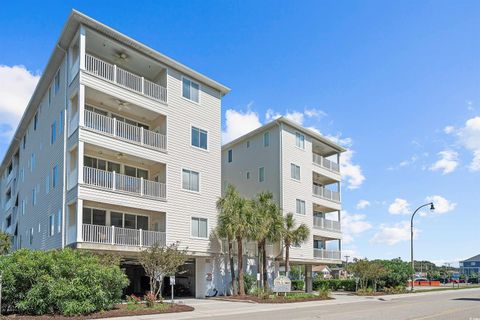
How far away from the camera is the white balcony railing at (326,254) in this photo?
4544cm

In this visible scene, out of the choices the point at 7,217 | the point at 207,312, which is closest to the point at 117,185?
the point at 207,312

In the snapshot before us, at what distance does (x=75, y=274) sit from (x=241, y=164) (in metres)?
26.4

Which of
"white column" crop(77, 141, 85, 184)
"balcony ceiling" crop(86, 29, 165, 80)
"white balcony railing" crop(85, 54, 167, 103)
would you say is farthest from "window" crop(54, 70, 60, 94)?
"white column" crop(77, 141, 85, 184)

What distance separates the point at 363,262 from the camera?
41.8 meters

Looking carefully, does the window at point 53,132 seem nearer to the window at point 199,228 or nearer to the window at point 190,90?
the window at point 190,90

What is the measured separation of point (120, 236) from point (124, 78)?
9666 millimetres

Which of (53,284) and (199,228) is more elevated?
(199,228)

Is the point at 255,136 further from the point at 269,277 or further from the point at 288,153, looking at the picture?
the point at 269,277

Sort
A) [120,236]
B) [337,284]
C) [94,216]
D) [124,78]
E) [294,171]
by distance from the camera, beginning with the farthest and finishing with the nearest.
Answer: [337,284] < [294,171] < [124,78] < [94,216] < [120,236]

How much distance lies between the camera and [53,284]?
20.2m

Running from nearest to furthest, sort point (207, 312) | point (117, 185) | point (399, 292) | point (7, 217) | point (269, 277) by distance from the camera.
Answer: point (207, 312) < point (117, 185) < point (269, 277) < point (399, 292) < point (7, 217)

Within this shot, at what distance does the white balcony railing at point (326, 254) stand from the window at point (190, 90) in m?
19.5

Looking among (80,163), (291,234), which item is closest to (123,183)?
(80,163)

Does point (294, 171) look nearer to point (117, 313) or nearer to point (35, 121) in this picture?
point (35, 121)
